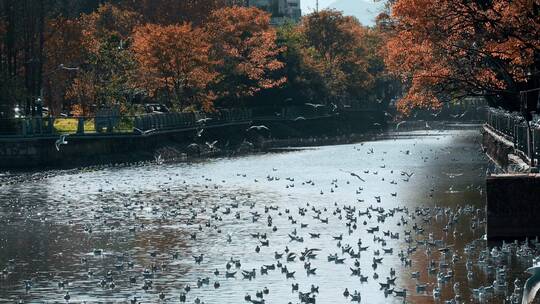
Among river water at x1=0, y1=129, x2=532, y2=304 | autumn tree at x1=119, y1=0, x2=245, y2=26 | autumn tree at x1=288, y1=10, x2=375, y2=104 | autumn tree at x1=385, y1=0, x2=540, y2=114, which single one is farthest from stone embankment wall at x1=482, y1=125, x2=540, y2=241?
autumn tree at x1=288, y1=10, x2=375, y2=104

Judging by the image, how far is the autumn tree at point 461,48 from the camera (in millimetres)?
51844

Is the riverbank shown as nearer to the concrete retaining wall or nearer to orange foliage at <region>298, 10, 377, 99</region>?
orange foliage at <region>298, 10, 377, 99</region>

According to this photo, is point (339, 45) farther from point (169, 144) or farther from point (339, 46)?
point (169, 144)

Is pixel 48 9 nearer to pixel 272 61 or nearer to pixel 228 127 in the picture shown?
pixel 228 127

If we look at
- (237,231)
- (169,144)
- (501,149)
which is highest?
(501,149)

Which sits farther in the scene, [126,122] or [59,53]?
[59,53]

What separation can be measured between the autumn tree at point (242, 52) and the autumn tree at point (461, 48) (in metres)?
60.9

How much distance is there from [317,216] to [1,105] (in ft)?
138

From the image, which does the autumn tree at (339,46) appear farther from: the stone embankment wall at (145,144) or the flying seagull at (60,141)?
the flying seagull at (60,141)

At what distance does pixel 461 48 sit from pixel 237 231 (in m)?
18.6

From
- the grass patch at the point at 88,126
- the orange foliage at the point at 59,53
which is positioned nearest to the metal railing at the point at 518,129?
the grass patch at the point at 88,126

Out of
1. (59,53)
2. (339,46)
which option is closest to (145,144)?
(59,53)

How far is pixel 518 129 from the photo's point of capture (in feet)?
162

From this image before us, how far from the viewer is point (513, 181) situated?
36219 millimetres
